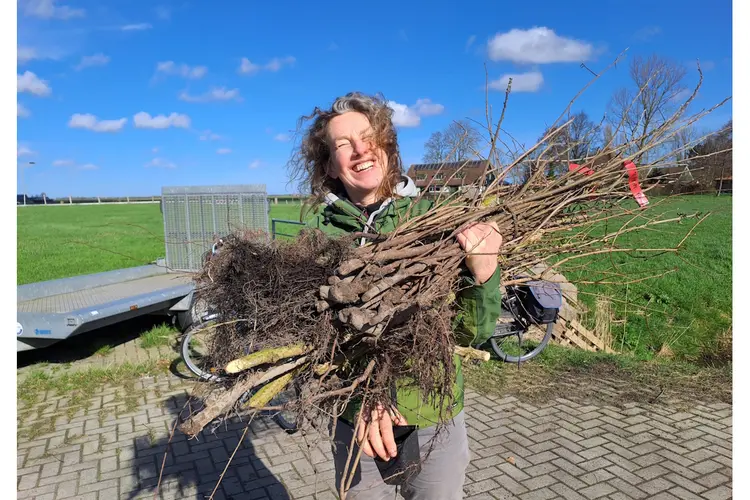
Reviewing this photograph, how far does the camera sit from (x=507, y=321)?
5.82 metres

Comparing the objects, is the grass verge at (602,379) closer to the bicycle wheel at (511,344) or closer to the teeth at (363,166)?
the bicycle wheel at (511,344)

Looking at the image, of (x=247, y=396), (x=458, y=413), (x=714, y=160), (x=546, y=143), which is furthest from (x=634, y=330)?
(x=247, y=396)

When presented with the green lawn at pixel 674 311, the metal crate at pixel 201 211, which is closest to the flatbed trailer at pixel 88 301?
the metal crate at pixel 201 211

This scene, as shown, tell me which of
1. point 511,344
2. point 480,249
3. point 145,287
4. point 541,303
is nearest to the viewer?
point 480,249

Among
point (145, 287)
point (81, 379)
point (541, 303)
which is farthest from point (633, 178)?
point (145, 287)

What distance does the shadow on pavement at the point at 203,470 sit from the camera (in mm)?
3559

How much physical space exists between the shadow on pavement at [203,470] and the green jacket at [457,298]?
2170mm

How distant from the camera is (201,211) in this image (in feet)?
26.6

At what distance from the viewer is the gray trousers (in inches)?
72.6

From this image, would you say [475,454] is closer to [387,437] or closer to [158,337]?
[387,437]

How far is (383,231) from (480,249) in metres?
0.42

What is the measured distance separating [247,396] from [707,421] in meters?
4.52

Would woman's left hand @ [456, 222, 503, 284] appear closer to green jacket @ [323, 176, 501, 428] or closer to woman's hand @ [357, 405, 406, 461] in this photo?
green jacket @ [323, 176, 501, 428]
